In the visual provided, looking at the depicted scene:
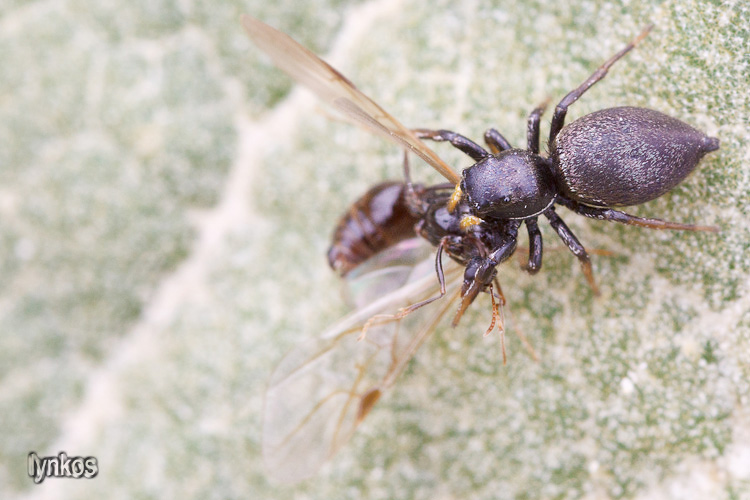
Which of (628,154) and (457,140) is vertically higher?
(457,140)

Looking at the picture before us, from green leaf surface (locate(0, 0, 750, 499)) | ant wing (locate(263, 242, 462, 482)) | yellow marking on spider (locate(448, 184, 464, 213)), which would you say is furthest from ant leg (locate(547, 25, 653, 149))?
ant wing (locate(263, 242, 462, 482))

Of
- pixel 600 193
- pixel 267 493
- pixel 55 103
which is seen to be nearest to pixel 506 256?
pixel 600 193

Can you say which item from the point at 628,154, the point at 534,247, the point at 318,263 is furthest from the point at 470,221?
the point at 318,263

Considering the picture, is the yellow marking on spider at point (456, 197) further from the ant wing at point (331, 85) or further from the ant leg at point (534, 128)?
the ant leg at point (534, 128)

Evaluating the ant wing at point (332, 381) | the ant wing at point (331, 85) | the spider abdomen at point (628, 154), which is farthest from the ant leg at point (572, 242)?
the ant wing at point (331, 85)

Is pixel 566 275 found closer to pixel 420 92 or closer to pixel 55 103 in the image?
pixel 420 92

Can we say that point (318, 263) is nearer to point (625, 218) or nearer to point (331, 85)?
point (331, 85)

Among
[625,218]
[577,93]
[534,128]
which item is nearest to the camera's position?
[625,218]

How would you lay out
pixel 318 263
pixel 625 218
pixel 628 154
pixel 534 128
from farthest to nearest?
pixel 318 263 → pixel 534 128 → pixel 625 218 → pixel 628 154
